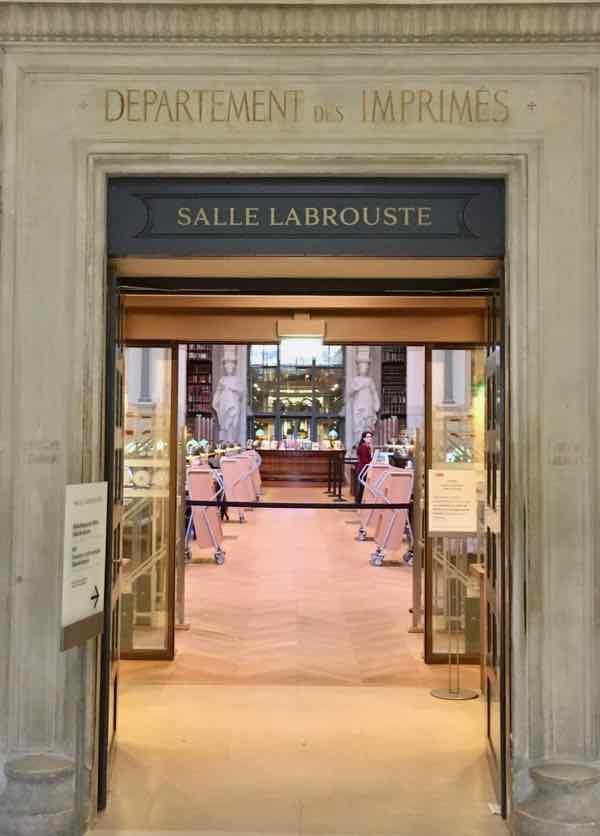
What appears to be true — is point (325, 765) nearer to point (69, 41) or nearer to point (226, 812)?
point (226, 812)

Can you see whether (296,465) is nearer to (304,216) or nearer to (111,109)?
(304,216)

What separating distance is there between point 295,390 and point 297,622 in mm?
21471

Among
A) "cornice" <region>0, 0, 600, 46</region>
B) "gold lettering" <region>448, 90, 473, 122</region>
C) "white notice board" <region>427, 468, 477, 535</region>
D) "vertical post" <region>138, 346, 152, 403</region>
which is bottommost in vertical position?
"white notice board" <region>427, 468, 477, 535</region>

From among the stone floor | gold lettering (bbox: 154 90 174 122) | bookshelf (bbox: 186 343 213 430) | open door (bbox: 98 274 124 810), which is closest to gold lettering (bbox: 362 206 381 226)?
gold lettering (bbox: 154 90 174 122)

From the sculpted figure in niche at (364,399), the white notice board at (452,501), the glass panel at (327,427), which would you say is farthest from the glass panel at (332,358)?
Answer: the white notice board at (452,501)

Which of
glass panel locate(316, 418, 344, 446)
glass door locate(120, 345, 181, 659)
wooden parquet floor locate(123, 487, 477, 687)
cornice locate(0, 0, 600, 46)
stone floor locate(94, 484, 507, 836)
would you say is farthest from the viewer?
glass panel locate(316, 418, 344, 446)

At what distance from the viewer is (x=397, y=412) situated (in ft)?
93.5

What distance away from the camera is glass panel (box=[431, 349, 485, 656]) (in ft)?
22.0

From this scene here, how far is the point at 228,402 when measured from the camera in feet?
86.8

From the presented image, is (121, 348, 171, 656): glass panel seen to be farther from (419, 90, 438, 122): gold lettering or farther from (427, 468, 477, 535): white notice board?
(419, 90, 438, 122): gold lettering

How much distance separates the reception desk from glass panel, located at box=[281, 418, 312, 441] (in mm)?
4943

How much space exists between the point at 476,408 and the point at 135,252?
3.34 m

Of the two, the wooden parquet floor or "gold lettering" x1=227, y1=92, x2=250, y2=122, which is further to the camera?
the wooden parquet floor

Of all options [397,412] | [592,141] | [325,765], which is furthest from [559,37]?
[397,412]
